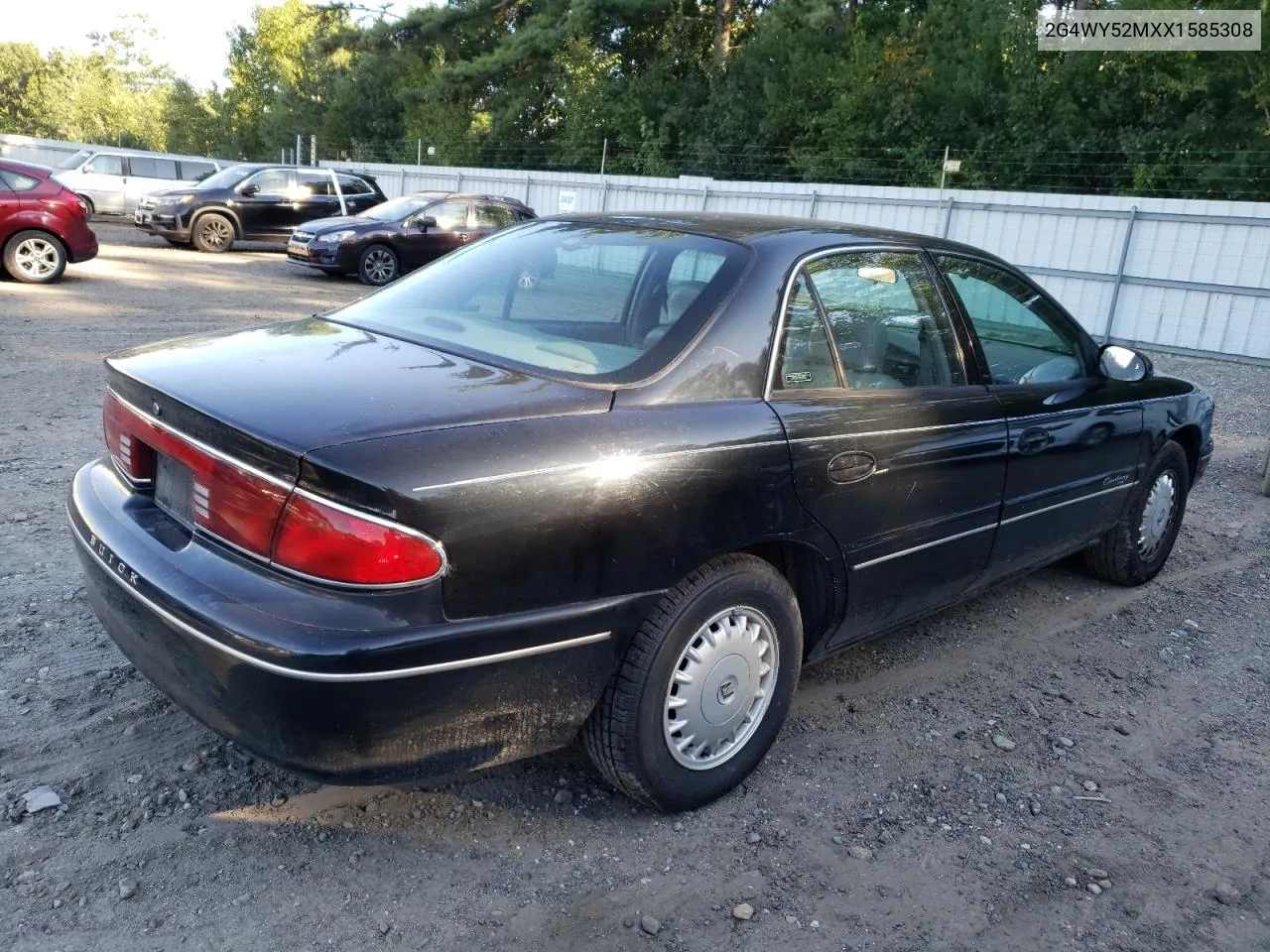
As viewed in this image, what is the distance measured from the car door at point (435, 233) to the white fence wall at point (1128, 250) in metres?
2.87

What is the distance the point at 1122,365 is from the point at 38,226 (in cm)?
1247

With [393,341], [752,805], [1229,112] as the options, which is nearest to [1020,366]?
[752,805]

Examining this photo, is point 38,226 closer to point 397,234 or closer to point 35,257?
point 35,257

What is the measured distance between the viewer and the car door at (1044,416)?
380cm

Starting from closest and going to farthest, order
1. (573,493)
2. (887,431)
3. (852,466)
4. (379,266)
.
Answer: (573,493)
(852,466)
(887,431)
(379,266)

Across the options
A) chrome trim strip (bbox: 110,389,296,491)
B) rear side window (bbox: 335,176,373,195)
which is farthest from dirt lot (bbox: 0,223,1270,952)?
rear side window (bbox: 335,176,373,195)

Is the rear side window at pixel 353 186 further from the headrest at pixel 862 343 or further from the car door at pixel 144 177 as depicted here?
the headrest at pixel 862 343

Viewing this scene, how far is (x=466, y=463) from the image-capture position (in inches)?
91.3

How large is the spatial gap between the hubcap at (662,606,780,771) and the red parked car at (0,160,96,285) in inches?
490

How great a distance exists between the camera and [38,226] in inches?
489

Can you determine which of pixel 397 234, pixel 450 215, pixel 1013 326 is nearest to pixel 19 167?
pixel 397 234

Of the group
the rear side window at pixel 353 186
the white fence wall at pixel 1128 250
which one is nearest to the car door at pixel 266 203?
the rear side window at pixel 353 186

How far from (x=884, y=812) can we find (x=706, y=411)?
1.31 metres

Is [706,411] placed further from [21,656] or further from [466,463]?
[21,656]
